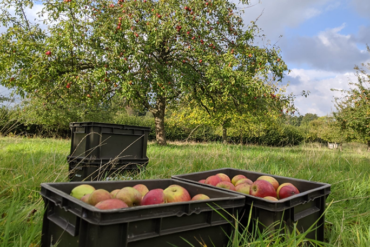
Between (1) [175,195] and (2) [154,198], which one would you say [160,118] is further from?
(2) [154,198]

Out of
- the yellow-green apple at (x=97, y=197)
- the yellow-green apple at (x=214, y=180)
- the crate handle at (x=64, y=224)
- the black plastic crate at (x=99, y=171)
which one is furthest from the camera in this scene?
the black plastic crate at (x=99, y=171)

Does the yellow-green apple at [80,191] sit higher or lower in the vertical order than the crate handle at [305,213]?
higher

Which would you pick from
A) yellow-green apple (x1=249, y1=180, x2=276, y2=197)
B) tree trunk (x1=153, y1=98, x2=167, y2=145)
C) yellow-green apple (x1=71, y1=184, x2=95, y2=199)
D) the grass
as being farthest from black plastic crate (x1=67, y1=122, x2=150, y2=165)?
tree trunk (x1=153, y1=98, x2=167, y2=145)

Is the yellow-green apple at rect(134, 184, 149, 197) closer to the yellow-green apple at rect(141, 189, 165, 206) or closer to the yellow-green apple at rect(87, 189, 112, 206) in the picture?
the yellow-green apple at rect(141, 189, 165, 206)

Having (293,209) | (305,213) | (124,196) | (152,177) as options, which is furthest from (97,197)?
(152,177)

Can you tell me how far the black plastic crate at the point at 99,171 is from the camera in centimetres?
363

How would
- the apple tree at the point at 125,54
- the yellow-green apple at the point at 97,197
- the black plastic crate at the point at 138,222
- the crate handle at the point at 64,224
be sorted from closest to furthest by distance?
the black plastic crate at the point at 138,222 < the crate handle at the point at 64,224 < the yellow-green apple at the point at 97,197 < the apple tree at the point at 125,54

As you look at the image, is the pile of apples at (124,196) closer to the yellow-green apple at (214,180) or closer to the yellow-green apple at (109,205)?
the yellow-green apple at (109,205)

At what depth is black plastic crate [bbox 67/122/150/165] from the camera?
12.1 feet

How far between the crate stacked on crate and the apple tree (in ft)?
15.2

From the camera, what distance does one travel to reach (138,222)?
1222 mm

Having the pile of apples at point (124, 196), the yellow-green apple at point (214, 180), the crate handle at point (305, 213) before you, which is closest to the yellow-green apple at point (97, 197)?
the pile of apples at point (124, 196)

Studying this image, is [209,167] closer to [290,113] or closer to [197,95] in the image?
[197,95]

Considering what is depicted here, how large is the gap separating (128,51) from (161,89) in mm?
1676
